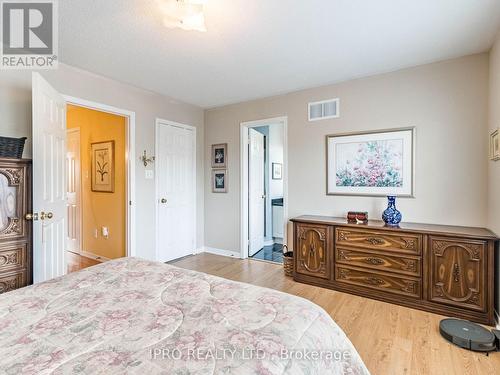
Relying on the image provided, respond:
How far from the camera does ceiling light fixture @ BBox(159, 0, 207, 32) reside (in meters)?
1.70

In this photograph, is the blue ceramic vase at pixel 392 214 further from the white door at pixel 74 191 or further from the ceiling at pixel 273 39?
the white door at pixel 74 191

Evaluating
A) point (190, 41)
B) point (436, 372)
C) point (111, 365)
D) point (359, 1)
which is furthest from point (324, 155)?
point (111, 365)

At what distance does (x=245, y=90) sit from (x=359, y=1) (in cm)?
194

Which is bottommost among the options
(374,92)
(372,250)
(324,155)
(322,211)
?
(372,250)

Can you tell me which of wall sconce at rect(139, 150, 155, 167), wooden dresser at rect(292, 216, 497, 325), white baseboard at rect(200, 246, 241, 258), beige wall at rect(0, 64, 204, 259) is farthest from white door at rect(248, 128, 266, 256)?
wall sconce at rect(139, 150, 155, 167)

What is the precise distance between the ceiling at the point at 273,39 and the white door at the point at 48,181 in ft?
1.82

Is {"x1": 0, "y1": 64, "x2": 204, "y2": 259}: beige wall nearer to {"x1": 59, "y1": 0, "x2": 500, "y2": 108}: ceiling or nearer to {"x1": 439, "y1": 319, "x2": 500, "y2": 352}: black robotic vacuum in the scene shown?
{"x1": 59, "y1": 0, "x2": 500, "y2": 108}: ceiling

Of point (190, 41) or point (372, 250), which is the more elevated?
point (190, 41)

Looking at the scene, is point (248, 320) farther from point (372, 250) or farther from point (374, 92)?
point (374, 92)

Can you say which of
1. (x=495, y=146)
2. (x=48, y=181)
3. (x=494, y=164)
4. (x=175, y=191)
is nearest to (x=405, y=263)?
(x=494, y=164)

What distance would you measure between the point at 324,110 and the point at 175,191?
2.46 metres

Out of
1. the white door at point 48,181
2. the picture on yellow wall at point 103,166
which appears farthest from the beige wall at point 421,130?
the white door at point 48,181

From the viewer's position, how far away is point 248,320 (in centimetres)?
104

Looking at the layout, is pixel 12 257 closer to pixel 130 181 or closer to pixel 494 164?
pixel 130 181
